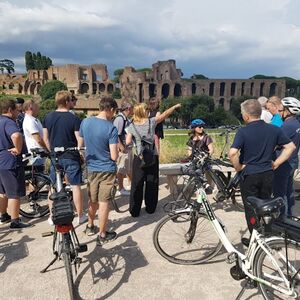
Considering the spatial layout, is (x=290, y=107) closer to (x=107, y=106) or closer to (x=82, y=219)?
(x=107, y=106)

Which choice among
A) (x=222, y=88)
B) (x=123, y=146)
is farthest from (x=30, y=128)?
(x=222, y=88)

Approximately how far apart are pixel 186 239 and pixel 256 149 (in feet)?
5.06

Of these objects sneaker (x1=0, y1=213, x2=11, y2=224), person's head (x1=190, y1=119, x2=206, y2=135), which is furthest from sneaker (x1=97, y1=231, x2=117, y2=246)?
person's head (x1=190, y1=119, x2=206, y2=135)

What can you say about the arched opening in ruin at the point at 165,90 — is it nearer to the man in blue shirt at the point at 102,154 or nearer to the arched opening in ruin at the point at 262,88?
the arched opening in ruin at the point at 262,88

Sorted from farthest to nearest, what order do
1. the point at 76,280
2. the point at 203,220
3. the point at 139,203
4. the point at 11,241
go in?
the point at 139,203, the point at 11,241, the point at 203,220, the point at 76,280

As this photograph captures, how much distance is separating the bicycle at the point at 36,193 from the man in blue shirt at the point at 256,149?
371cm

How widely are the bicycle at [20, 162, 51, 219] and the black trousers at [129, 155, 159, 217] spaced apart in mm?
1670

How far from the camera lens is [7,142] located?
190 inches

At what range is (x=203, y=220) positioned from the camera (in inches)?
152

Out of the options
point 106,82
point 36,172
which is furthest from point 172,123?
point 36,172

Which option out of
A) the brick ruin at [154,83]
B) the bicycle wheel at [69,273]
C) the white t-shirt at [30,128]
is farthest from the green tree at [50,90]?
the bicycle wheel at [69,273]

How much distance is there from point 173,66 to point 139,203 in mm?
104150

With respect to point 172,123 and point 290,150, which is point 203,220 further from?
point 172,123

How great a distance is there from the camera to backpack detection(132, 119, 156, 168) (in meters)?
5.14
